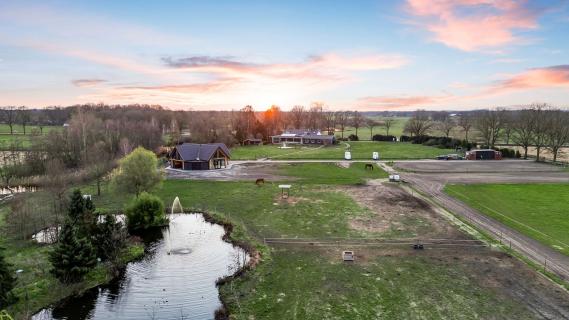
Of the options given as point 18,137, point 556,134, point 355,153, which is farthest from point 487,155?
point 18,137

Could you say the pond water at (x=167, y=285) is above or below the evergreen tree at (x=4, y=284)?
below

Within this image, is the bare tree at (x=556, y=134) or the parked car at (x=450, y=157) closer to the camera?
the bare tree at (x=556, y=134)

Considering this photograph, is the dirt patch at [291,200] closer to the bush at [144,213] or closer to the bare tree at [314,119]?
the bush at [144,213]

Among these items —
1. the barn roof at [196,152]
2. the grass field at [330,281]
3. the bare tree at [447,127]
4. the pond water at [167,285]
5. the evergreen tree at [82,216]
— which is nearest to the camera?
the grass field at [330,281]

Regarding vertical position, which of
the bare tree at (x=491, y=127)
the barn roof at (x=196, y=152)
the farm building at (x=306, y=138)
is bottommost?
the barn roof at (x=196, y=152)

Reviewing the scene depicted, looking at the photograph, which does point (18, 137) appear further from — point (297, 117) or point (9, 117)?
point (297, 117)

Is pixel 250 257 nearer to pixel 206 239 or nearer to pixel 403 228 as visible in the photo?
pixel 206 239

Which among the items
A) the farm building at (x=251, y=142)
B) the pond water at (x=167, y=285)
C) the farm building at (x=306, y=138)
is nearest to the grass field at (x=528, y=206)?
the pond water at (x=167, y=285)

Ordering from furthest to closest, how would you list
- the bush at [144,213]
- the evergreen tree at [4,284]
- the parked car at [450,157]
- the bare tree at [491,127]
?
the bare tree at [491,127]
the parked car at [450,157]
the bush at [144,213]
the evergreen tree at [4,284]
